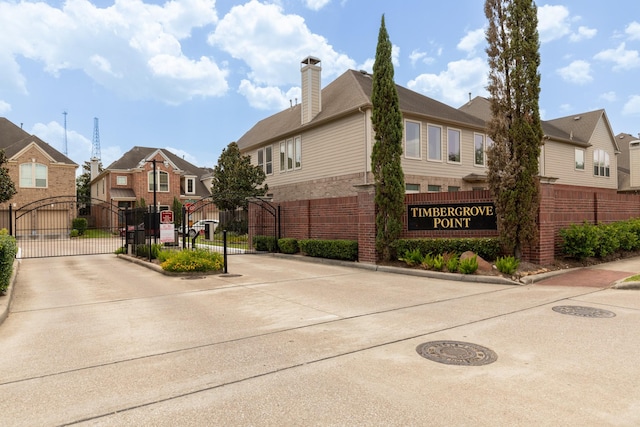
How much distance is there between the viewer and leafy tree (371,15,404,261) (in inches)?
502

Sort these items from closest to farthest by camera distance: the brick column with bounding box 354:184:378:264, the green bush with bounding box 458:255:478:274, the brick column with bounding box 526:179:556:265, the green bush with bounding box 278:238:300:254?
the green bush with bounding box 458:255:478:274 < the brick column with bounding box 526:179:556:265 < the brick column with bounding box 354:184:378:264 < the green bush with bounding box 278:238:300:254

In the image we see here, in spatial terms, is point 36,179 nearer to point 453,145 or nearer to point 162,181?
point 162,181

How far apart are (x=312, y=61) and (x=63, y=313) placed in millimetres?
19417

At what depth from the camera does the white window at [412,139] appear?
1959 cm

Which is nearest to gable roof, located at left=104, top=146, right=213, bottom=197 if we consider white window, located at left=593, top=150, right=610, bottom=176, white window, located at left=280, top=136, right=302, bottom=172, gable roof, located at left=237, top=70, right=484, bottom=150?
gable roof, located at left=237, top=70, right=484, bottom=150

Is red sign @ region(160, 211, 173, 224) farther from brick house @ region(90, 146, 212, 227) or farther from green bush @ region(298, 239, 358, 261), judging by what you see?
brick house @ region(90, 146, 212, 227)

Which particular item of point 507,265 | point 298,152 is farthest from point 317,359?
point 298,152

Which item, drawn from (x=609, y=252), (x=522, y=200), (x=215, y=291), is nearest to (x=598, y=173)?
(x=609, y=252)

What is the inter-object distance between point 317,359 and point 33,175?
3839 centimetres

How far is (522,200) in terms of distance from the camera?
10.5 metres

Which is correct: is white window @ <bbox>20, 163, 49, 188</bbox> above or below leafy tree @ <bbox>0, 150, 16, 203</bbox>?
above

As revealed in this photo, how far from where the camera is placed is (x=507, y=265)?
32.8 feet

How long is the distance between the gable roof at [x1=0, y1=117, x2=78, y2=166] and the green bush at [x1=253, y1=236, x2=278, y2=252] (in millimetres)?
25919

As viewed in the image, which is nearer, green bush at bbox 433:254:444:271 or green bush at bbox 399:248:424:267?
green bush at bbox 433:254:444:271
